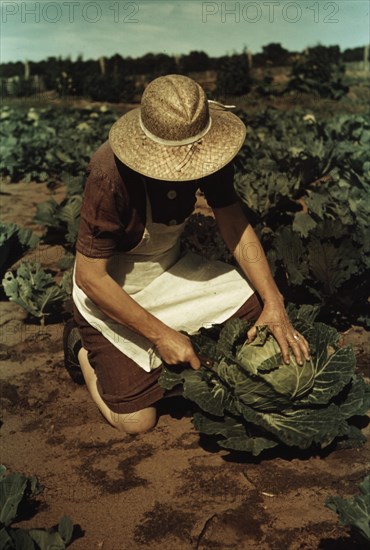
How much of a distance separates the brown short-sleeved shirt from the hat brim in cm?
14

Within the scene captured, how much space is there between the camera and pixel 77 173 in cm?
885

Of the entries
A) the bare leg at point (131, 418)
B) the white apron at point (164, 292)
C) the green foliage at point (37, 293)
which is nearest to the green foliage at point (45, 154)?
the green foliage at point (37, 293)

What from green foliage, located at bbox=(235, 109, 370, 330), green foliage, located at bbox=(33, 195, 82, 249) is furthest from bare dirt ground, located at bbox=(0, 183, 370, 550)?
green foliage, located at bbox=(33, 195, 82, 249)

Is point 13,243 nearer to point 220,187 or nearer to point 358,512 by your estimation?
point 220,187

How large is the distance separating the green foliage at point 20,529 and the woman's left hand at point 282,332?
1127mm

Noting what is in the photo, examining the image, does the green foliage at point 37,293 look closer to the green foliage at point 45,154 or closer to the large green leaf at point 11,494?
the large green leaf at point 11,494

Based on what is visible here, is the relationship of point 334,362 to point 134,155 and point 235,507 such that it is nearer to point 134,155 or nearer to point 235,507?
point 235,507

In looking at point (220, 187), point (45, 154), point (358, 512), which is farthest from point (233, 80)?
point (358, 512)

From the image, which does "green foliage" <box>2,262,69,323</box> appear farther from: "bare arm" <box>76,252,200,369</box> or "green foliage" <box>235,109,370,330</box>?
"green foliage" <box>235,109,370,330</box>

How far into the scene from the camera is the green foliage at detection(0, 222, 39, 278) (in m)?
4.98

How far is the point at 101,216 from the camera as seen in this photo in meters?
2.64

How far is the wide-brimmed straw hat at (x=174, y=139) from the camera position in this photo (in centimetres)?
240

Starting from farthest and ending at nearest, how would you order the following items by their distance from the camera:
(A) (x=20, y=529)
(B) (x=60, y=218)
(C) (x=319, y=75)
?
(C) (x=319, y=75)
(B) (x=60, y=218)
(A) (x=20, y=529)

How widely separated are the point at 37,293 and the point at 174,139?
2087 millimetres
